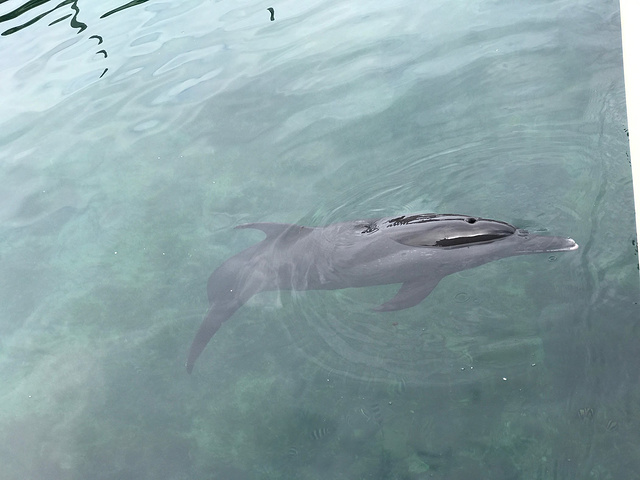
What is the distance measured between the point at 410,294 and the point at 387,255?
387mm

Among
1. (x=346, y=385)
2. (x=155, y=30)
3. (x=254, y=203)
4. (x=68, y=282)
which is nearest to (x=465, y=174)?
(x=254, y=203)

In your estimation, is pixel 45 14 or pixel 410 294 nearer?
pixel 410 294

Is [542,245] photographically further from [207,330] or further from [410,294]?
[207,330]

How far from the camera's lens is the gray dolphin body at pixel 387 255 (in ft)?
18.1

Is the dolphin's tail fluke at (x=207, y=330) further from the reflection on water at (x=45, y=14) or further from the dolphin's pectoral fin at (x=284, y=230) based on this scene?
the reflection on water at (x=45, y=14)

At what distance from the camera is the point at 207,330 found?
6.05 meters

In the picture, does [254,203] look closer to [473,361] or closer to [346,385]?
[346,385]

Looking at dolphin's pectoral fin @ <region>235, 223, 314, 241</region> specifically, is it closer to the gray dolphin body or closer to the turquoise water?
the gray dolphin body

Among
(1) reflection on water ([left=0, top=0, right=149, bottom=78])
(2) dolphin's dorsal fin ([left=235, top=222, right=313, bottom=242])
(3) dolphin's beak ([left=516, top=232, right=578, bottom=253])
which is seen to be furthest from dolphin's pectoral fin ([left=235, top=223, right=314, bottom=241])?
(1) reflection on water ([left=0, top=0, right=149, bottom=78])

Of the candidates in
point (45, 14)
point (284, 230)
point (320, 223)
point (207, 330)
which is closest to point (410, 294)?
point (284, 230)

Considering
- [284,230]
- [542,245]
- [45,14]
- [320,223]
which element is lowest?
[542,245]

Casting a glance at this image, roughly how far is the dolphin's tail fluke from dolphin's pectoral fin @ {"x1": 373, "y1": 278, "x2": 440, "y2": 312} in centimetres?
150

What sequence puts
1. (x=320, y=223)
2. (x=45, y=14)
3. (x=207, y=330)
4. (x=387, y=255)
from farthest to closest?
→ (x=45, y=14), (x=320, y=223), (x=207, y=330), (x=387, y=255)

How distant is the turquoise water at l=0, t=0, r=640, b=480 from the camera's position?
5.07 meters
